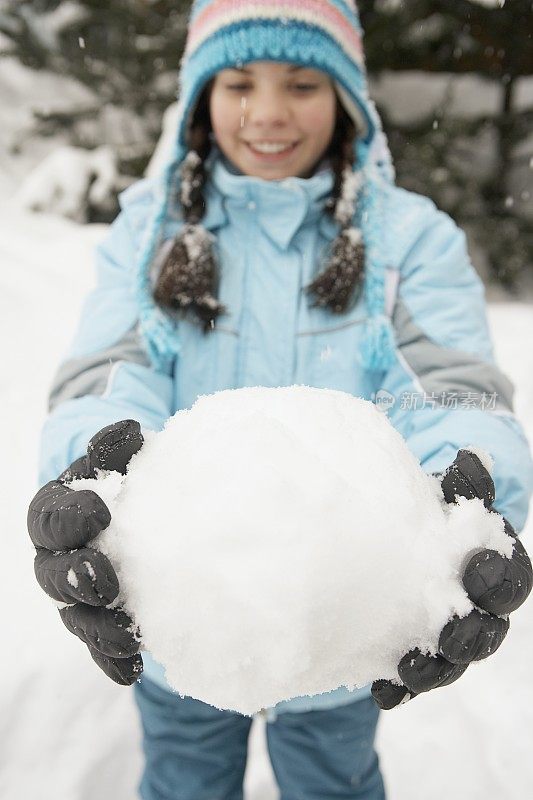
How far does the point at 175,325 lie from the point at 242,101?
0.51 m

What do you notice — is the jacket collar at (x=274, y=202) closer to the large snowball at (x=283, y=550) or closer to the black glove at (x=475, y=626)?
the large snowball at (x=283, y=550)

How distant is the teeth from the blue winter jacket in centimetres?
7

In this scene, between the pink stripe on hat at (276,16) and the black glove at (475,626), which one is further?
the pink stripe on hat at (276,16)

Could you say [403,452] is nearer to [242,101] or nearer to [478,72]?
[242,101]

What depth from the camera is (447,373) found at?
135 centimetres

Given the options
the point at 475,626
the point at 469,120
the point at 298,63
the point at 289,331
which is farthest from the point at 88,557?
the point at 469,120

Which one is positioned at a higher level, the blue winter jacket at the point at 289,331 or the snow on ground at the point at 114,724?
the blue winter jacket at the point at 289,331

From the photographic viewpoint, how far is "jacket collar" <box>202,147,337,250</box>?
1.47 m

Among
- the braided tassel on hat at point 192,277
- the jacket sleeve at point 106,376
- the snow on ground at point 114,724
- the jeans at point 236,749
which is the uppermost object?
the braided tassel on hat at point 192,277

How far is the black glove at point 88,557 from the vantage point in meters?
0.82

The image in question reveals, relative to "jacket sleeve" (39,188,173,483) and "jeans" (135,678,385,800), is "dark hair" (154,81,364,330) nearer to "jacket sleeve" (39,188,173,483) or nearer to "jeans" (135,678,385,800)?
"jacket sleeve" (39,188,173,483)

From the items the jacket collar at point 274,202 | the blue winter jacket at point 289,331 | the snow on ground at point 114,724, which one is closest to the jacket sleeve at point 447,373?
the blue winter jacket at point 289,331

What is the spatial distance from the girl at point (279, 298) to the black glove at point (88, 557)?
14.5 inches

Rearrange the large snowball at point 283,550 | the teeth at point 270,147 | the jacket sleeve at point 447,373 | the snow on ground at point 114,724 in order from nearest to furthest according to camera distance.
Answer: the large snowball at point 283,550, the jacket sleeve at point 447,373, the teeth at point 270,147, the snow on ground at point 114,724
